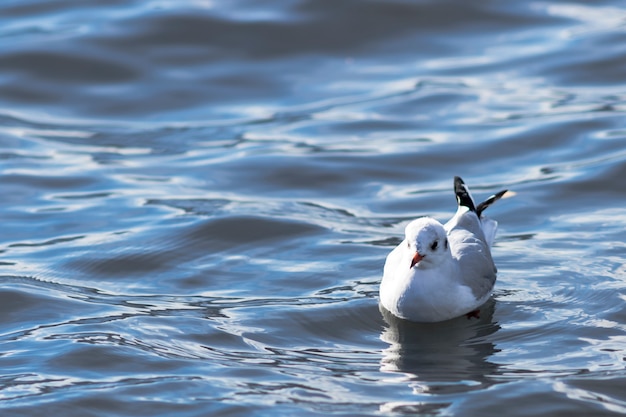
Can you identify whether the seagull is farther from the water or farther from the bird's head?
the water

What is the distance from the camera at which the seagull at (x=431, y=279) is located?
7.32 meters

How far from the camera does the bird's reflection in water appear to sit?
634cm

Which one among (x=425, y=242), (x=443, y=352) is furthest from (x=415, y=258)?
(x=443, y=352)

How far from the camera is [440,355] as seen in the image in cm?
697

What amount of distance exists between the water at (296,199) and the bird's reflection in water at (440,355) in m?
0.02

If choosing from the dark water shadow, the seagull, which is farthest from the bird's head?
the dark water shadow

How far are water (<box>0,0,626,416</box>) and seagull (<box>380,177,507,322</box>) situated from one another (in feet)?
0.42

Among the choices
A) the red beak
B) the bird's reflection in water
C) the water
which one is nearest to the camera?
the bird's reflection in water

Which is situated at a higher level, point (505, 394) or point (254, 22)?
point (254, 22)

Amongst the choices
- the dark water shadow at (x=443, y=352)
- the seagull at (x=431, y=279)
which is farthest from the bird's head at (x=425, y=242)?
the dark water shadow at (x=443, y=352)

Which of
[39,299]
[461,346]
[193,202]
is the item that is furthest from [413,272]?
[193,202]

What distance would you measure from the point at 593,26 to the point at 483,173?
17.6 feet

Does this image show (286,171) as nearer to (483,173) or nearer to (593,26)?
(483,173)

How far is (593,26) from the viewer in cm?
1538
